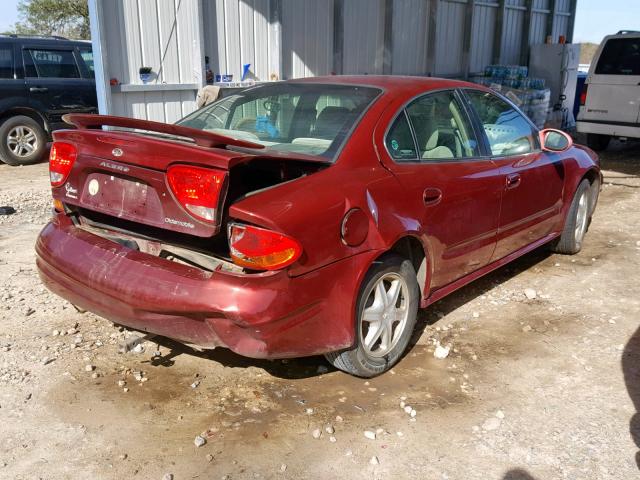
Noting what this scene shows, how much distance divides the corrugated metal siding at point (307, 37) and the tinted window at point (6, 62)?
14.2 ft

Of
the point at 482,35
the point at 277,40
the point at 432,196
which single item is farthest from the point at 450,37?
the point at 432,196

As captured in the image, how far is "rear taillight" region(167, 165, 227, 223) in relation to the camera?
264cm

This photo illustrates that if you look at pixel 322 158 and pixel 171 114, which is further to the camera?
pixel 171 114

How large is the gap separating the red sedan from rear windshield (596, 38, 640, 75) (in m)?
7.45

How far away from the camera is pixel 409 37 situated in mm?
12828

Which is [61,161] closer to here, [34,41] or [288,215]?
[288,215]

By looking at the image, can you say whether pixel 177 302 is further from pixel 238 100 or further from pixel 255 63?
pixel 255 63

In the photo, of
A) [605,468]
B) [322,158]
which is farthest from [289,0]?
[605,468]

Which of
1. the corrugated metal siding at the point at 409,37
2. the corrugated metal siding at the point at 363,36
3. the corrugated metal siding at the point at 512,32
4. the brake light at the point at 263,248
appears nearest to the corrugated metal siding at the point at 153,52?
the corrugated metal siding at the point at 363,36

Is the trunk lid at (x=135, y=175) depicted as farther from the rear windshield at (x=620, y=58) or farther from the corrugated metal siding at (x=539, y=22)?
the corrugated metal siding at (x=539, y=22)

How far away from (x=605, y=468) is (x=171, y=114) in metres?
7.36

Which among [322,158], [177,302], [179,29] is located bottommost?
[177,302]

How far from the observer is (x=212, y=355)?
3646 mm

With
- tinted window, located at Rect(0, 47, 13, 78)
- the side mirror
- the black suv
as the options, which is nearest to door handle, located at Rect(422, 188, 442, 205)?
the side mirror
